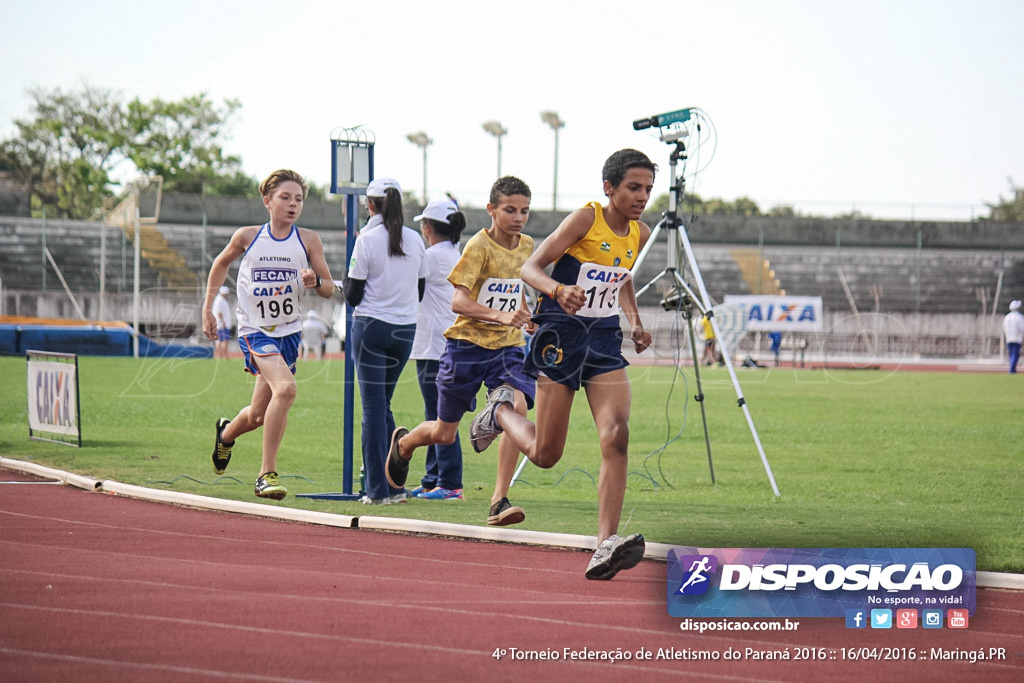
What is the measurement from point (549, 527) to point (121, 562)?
2.66m

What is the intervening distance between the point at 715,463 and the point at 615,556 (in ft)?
20.1

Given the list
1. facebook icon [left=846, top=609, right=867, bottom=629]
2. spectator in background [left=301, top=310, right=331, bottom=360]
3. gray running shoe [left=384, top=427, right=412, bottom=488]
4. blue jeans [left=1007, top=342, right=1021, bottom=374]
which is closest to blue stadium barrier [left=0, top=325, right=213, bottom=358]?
spectator in background [left=301, top=310, right=331, bottom=360]

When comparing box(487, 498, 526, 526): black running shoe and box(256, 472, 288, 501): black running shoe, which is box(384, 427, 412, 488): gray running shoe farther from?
box(487, 498, 526, 526): black running shoe

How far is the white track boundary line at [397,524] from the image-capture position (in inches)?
246

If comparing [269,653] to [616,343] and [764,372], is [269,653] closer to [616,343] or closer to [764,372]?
[616,343]

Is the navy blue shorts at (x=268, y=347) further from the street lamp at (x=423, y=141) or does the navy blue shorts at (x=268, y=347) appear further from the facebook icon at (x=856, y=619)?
the street lamp at (x=423, y=141)

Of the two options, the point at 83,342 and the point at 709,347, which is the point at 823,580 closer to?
the point at 709,347

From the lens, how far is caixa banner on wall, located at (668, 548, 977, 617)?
15.1ft

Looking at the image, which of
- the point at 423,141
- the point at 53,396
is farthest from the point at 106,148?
the point at 53,396

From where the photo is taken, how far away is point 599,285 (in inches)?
238

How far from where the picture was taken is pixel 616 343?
6.04m

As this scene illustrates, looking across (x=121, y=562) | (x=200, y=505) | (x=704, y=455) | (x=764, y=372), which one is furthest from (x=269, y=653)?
(x=764, y=372)

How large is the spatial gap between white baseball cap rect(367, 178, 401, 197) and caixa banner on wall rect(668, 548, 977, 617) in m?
4.22

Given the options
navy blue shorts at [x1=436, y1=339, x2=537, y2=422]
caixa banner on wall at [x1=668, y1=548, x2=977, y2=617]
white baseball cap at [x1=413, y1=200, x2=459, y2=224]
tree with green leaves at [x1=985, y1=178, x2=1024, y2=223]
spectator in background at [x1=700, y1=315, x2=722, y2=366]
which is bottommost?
spectator in background at [x1=700, y1=315, x2=722, y2=366]
